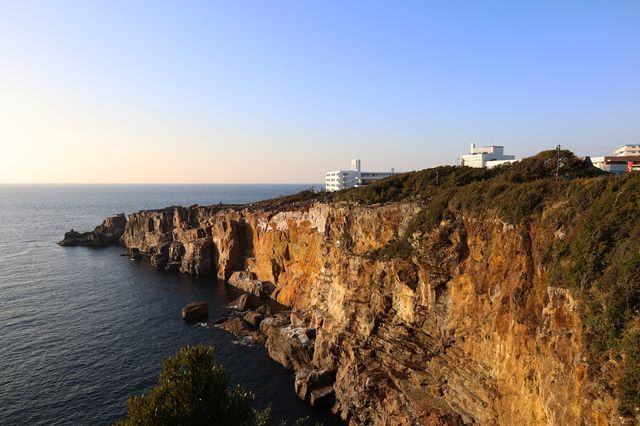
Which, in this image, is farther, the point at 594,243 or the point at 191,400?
the point at 594,243

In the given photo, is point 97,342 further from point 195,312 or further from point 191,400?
point 191,400

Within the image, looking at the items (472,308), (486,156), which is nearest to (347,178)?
(486,156)

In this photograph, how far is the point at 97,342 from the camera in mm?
48156

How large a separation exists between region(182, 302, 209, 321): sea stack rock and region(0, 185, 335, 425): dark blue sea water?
4.35 ft

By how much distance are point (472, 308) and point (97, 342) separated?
4513cm

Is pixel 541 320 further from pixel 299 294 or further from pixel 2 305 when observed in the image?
pixel 2 305

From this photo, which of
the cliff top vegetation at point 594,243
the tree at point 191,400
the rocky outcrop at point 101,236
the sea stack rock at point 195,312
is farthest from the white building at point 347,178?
the tree at point 191,400

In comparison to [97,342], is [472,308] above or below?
above

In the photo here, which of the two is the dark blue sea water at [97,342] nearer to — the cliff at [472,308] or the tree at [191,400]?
the cliff at [472,308]

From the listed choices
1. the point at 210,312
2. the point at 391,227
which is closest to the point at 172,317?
the point at 210,312

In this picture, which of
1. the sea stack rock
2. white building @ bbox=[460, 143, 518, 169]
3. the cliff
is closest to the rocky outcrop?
the sea stack rock

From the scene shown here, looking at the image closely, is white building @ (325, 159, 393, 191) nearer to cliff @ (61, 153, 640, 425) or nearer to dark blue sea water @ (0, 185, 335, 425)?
dark blue sea water @ (0, 185, 335, 425)

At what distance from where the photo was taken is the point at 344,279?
1674 inches

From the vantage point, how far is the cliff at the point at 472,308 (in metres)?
19.5
